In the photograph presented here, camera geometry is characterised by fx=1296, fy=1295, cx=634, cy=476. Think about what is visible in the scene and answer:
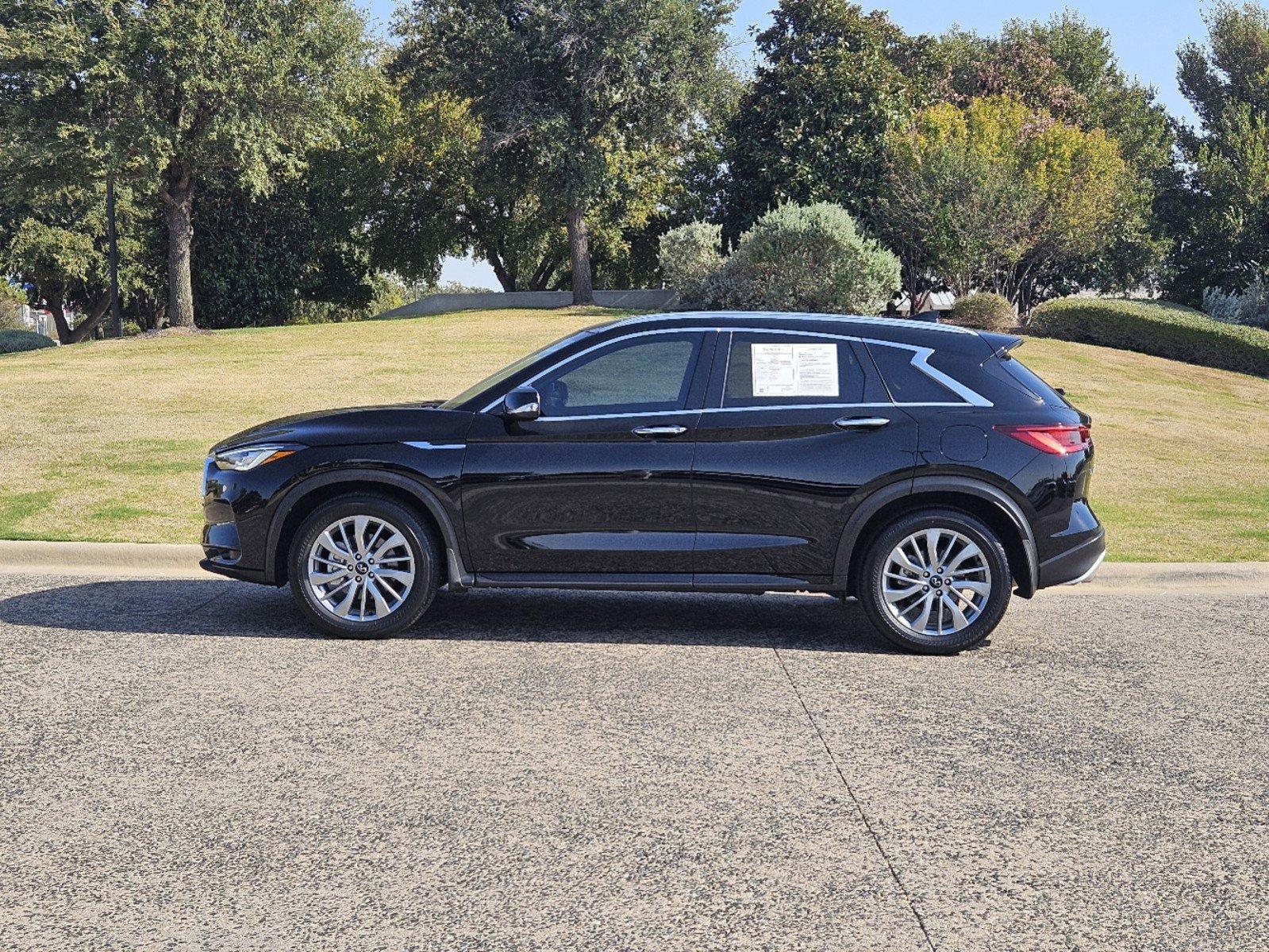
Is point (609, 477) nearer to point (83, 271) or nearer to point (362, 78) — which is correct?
point (362, 78)

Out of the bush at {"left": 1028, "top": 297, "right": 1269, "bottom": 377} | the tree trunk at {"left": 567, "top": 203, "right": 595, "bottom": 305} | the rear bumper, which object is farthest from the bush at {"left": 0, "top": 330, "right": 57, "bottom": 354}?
the rear bumper

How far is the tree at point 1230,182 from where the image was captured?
42.8 meters

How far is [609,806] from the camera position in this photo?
14.9 ft

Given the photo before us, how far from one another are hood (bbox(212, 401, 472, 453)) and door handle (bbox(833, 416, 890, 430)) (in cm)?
202

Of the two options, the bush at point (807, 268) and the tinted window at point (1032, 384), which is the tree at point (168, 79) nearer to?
the bush at point (807, 268)

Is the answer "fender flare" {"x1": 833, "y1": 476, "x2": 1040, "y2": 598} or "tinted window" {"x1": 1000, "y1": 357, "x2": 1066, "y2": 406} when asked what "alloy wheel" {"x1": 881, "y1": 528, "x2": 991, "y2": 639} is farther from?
"tinted window" {"x1": 1000, "y1": 357, "x2": 1066, "y2": 406}

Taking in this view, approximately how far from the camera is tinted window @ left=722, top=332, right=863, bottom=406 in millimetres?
7078

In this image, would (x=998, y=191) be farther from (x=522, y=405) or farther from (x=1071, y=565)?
(x=522, y=405)

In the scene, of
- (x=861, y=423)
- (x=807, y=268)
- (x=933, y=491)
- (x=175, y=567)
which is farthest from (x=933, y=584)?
(x=807, y=268)

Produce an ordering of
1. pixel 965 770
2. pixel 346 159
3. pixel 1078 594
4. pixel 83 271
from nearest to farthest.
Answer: pixel 965 770 < pixel 1078 594 < pixel 83 271 < pixel 346 159

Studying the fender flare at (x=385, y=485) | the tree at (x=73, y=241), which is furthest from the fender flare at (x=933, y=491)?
the tree at (x=73, y=241)

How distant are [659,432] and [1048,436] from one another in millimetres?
2083

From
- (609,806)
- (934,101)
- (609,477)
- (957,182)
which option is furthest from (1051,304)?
(609,806)

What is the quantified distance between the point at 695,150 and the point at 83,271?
2333cm
